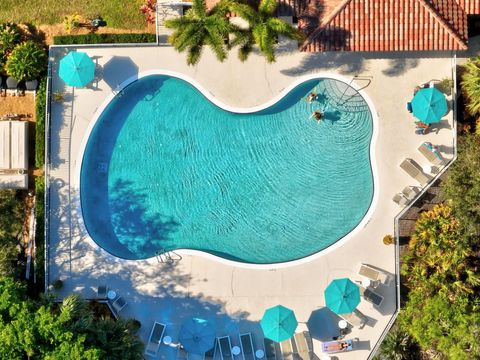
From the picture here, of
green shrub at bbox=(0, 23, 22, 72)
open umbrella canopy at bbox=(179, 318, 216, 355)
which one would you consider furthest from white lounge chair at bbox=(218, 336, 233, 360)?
green shrub at bbox=(0, 23, 22, 72)

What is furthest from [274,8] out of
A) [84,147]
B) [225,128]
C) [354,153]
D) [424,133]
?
[84,147]

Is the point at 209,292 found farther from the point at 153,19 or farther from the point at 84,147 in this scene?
the point at 153,19

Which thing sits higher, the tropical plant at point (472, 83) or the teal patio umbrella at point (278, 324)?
the tropical plant at point (472, 83)

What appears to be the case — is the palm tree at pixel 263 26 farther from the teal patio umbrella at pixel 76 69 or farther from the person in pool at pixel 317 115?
the teal patio umbrella at pixel 76 69

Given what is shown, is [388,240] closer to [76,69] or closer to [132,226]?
[132,226]

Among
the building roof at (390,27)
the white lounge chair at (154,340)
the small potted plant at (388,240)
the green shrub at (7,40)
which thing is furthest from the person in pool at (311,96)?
the green shrub at (7,40)

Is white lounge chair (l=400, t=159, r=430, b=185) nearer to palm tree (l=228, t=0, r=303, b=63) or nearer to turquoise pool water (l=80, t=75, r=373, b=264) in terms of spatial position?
turquoise pool water (l=80, t=75, r=373, b=264)
